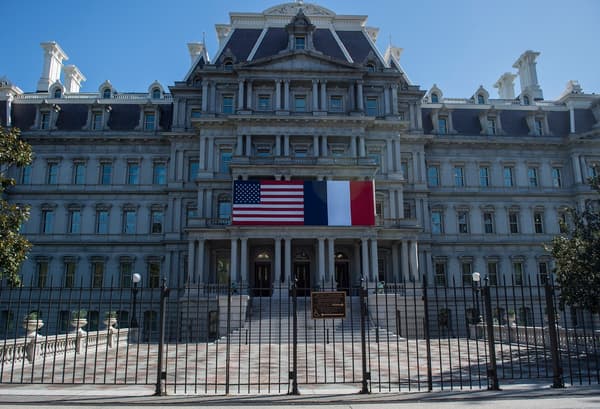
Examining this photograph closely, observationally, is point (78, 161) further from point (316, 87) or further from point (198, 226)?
point (316, 87)

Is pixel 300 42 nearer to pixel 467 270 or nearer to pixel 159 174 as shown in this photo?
pixel 159 174

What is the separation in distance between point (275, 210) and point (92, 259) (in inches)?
640

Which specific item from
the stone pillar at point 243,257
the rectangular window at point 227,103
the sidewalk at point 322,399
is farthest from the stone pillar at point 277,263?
the sidewalk at point 322,399

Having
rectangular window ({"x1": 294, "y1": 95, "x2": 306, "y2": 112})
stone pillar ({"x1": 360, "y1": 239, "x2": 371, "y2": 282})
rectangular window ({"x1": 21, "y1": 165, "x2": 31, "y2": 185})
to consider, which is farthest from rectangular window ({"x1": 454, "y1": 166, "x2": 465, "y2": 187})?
rectangular window ({"x1": 21, "y1": 165, "x2": 31, "y2": 185})

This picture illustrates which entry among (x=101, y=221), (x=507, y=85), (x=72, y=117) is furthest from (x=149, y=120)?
(x=507, y=85)

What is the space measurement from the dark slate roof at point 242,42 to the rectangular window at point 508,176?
24.6 m

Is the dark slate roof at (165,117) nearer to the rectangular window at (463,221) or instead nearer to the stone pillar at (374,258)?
the stone pillar at (374,258)

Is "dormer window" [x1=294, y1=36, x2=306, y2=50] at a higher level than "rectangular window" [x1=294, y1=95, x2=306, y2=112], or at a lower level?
higher

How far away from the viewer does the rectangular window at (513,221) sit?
138ft

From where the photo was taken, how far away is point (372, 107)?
40906mm

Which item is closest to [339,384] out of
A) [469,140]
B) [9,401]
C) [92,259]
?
[9,401]

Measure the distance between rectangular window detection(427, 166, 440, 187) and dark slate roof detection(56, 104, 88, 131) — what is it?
30085 millimetres

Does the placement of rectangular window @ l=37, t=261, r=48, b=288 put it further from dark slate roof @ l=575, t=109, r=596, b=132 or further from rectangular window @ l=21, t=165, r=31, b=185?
dark slate roof @ l=575, t=109, r=596, b=132

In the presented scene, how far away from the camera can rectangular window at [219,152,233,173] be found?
39.0m
